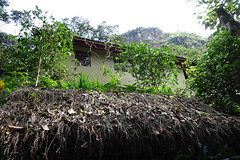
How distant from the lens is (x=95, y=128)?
1684 mm

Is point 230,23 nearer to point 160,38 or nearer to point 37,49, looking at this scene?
point 37,49

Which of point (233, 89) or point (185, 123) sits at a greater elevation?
point (233, 89)

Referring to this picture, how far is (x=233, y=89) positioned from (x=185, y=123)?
204 cm

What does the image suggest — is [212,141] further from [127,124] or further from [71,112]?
[71,112]

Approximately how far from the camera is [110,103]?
2402mm

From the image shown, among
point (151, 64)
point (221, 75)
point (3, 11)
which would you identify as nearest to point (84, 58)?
point (151, 64)

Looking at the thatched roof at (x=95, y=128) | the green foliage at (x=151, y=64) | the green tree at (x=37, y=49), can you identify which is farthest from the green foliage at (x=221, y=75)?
the green tree at (x=37, y=49)

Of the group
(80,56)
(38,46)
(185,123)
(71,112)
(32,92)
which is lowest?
(185,123)

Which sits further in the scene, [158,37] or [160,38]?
[158,37]

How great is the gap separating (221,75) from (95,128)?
10.7ft

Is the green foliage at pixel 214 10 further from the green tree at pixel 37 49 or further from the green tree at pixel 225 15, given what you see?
the green tree at pixel 37 49

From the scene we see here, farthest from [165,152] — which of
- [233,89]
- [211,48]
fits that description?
[211,48]

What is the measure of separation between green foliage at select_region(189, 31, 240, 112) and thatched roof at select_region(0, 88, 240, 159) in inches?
40.0

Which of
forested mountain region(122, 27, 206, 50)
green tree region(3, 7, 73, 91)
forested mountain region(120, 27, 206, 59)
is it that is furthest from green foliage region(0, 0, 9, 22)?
forested mountain region(122, 27, 206, 50)
